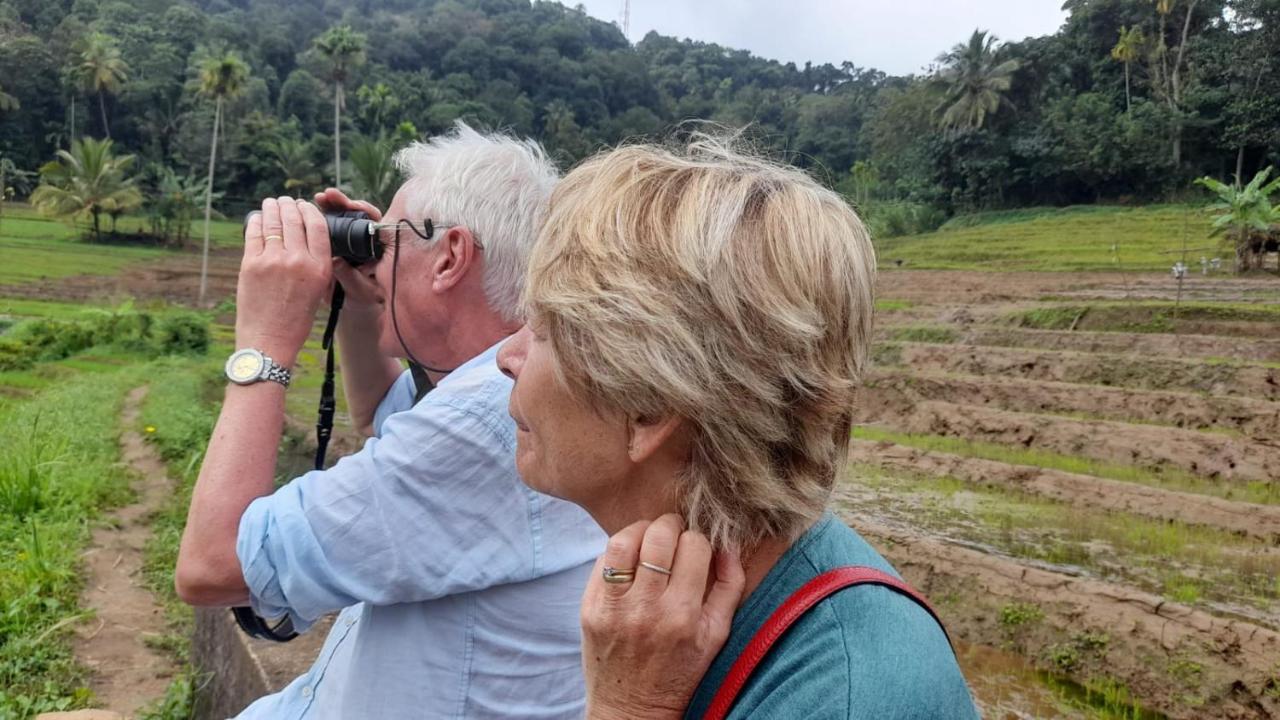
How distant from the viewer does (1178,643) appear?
5328 mm

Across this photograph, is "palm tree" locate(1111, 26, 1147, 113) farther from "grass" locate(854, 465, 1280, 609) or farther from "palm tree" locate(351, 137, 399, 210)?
"grass" locate(854, 465, 1280, 609)

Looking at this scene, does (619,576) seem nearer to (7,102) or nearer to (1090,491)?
(1090,491)

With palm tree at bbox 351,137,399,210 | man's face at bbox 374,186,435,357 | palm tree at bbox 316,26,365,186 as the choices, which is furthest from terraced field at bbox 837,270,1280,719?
palm tree at bbox 316,26,365,186

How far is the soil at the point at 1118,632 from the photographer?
5008 millimetres

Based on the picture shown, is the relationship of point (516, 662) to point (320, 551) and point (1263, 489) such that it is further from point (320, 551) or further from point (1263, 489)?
point (1263, 489)

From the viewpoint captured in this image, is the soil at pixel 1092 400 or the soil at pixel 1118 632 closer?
the soil at pixel 1118 632

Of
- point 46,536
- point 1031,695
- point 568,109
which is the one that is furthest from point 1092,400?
point 568,109

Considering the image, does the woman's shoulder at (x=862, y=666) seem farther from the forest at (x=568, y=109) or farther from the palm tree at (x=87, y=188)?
the palm tree at (x=87, y=188)

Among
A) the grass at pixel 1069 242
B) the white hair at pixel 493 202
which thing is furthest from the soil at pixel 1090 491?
the grass at pixel 1069 242

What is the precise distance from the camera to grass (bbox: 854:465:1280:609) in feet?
20.9

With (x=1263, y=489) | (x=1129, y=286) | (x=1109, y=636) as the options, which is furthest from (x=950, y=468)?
(x=1129, y=286)

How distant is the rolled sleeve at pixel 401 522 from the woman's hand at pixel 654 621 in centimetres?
40

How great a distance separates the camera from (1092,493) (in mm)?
8578

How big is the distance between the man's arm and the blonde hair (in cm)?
62
